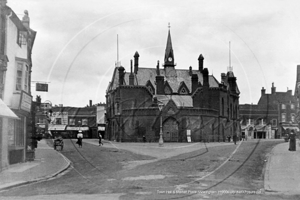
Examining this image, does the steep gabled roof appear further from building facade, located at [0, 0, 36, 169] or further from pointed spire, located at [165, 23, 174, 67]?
building facade, located at [0, 0, 36, 169]

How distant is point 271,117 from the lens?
298ft

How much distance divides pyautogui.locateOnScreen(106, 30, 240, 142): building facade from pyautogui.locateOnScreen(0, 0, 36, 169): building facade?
28.1 metres

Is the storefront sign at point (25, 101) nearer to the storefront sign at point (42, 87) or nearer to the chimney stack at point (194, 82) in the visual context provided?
the storefront sign at point (42, 87)

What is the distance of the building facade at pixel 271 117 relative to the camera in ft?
289

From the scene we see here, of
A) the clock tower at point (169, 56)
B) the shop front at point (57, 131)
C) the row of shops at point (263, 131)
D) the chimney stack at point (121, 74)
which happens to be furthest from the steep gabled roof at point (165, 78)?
the shop front at point (57, 131)

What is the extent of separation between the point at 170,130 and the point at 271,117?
134 feet

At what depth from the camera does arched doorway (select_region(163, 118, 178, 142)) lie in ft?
191

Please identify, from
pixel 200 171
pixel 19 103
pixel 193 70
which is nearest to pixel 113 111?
pixel 193 70

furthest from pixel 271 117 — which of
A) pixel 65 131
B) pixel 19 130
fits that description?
pixel 19 130

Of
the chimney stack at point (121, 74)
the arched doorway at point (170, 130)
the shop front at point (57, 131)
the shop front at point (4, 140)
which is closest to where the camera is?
the shop front at point (4, 140)

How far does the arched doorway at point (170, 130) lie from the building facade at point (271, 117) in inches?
1334

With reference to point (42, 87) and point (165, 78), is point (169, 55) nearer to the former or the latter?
point (165, 78)

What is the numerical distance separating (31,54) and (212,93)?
4922cm

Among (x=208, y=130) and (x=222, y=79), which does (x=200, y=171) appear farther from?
(x=222, y=79)
